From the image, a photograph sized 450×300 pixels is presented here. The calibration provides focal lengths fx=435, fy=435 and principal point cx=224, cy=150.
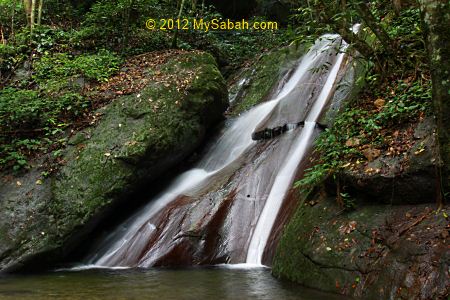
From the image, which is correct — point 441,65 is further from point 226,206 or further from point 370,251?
point 226,206

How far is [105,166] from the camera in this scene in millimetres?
8133

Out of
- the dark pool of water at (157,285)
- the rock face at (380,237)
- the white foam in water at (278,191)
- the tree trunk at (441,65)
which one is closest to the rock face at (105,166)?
the dark pool of water at (157,285)

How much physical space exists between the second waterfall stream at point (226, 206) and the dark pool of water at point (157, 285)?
592mm

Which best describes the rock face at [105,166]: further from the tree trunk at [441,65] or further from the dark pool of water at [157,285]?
the tree trunk at [441,65]

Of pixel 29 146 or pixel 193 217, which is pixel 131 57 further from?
pixel 193 217

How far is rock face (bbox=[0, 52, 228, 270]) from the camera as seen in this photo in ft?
24.1

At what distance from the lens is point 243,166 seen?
27.8 ft

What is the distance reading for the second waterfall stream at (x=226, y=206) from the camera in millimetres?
6941

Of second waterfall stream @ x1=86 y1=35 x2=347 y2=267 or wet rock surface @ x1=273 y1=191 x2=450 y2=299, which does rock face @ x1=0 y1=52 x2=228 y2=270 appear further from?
wet rock surface @ x1=273 y1=191 x2=450 y2=299

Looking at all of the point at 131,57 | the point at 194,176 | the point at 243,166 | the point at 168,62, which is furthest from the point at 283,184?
the point at 131,57

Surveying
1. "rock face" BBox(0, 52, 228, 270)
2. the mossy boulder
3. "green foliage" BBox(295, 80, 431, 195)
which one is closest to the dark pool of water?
"rock face" BBox(0, 52, 228, 270)

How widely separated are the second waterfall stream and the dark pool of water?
1.94ft

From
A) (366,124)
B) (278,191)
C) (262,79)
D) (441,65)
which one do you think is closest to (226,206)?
(278,191)

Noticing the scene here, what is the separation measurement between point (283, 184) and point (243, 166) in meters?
1.20
